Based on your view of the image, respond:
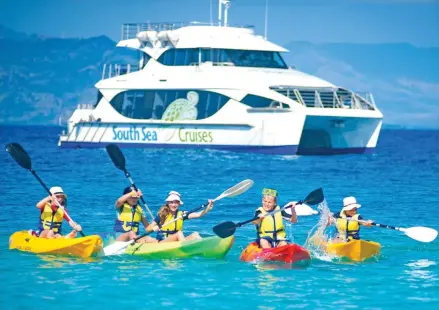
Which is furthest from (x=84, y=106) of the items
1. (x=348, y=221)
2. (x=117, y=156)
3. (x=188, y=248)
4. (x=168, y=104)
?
(x=348, y=221)

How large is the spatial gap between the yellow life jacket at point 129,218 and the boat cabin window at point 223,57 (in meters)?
34.9

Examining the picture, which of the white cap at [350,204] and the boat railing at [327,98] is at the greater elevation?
the boat railing at [327,98]

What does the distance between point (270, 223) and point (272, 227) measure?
0.26 ft

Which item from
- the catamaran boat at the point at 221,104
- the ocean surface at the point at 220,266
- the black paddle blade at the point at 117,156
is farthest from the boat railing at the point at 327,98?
the black paddle blade at the point at 117,156

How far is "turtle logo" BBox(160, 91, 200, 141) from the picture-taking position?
5141cm

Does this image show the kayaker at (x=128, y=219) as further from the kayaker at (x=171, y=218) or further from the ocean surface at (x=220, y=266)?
the ocean surface at (x=220, y=266)

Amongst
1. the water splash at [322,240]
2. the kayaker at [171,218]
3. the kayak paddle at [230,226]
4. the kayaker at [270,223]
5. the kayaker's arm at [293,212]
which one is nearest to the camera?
the kayaker at [270,223]

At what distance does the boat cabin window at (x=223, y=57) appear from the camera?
53406mm

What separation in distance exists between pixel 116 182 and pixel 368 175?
11.2m

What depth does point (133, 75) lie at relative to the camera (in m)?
55.5

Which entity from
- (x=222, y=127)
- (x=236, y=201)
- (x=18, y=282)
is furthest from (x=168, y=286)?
(x=222, y=127)

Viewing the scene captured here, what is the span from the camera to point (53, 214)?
61.2 ft

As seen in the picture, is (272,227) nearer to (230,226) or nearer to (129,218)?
(230,226)

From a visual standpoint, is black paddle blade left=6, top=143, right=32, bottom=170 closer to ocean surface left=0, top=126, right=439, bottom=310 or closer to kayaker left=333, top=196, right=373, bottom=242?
ocean surface left=0, top=126, right=439, bottom=310
